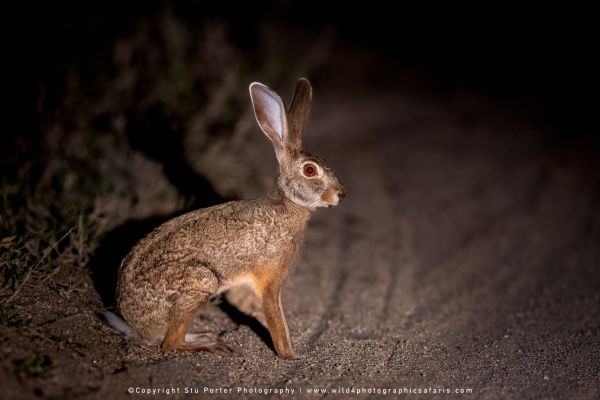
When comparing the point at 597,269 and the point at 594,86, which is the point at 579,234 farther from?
the point at 594,86

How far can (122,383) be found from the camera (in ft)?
13.1

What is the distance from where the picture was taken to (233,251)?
4781 millimetres

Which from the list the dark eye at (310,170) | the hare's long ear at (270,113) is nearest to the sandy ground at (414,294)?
the dark eye at (310,170)

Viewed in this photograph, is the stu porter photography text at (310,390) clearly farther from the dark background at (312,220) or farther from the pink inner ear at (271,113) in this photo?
the pink inner ear at (271,113)

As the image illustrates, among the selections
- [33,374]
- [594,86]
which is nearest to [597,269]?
[33,374]

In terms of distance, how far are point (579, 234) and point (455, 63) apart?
929 centimetres

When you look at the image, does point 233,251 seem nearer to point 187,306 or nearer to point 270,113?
point 187,306

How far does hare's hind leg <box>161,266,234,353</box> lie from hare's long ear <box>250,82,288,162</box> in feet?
4.12

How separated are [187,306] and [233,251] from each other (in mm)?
585

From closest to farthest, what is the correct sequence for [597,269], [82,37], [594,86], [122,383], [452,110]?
[122,383] < [597,269] < [82,37] < [452,110] < [594,86]

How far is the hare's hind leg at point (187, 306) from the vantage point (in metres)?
4.50

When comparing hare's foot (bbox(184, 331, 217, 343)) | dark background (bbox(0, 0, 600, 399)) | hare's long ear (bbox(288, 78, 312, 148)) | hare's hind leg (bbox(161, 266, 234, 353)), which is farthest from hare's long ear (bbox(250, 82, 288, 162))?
hare's foot (bbox(184, 331, 217, 343))

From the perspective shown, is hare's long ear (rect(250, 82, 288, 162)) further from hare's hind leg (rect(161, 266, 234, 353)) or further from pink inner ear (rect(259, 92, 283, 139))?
hare's hind leg (rect(161, 266, 234, 353))

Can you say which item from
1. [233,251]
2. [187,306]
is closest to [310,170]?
[233,251]
